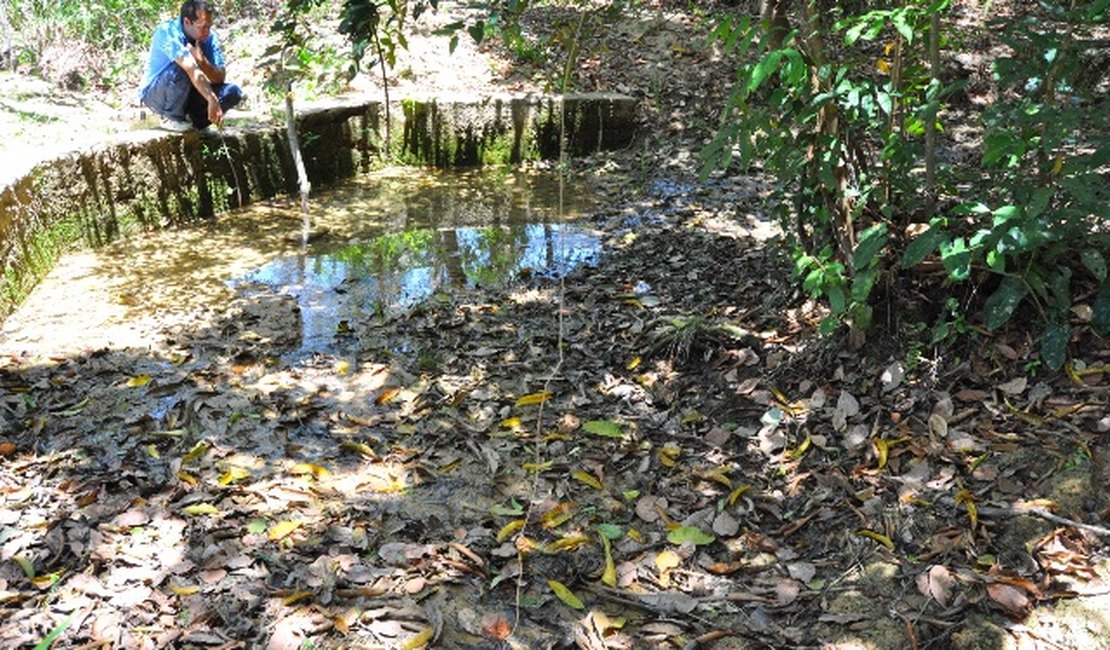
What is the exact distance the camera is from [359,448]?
3283 mm

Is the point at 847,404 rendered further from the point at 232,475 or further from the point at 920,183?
the point at 232,475

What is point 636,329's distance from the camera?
4.08 meters

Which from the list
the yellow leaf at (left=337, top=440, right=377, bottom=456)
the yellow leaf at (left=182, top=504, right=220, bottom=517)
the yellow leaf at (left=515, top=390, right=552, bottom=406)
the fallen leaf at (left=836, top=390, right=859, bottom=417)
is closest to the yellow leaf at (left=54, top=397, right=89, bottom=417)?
the yellow leaf at (left=182, top=504, right=220, bottom=517)

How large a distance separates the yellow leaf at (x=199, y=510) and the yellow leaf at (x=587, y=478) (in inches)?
45.7

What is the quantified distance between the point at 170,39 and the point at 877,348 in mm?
4861

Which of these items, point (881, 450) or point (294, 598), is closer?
point (294, 598)

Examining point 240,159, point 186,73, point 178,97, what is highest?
point 186,73

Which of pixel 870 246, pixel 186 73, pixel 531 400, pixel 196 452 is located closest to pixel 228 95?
pixel 186 73

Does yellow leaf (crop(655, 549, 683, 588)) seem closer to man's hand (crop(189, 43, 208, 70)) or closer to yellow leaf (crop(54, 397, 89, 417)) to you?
yellow leaf (crop(54, 397, 89, 417))

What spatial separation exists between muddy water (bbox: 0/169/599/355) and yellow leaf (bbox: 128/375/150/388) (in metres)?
0.38

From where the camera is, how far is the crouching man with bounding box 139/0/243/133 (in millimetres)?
5836

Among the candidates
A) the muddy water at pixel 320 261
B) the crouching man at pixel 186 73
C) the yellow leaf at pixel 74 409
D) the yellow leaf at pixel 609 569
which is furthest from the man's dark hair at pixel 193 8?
the yellow leaf at pixel 609 569

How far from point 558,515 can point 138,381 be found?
192 centimetres

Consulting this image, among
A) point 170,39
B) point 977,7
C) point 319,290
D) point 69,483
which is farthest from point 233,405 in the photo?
point 977,7
